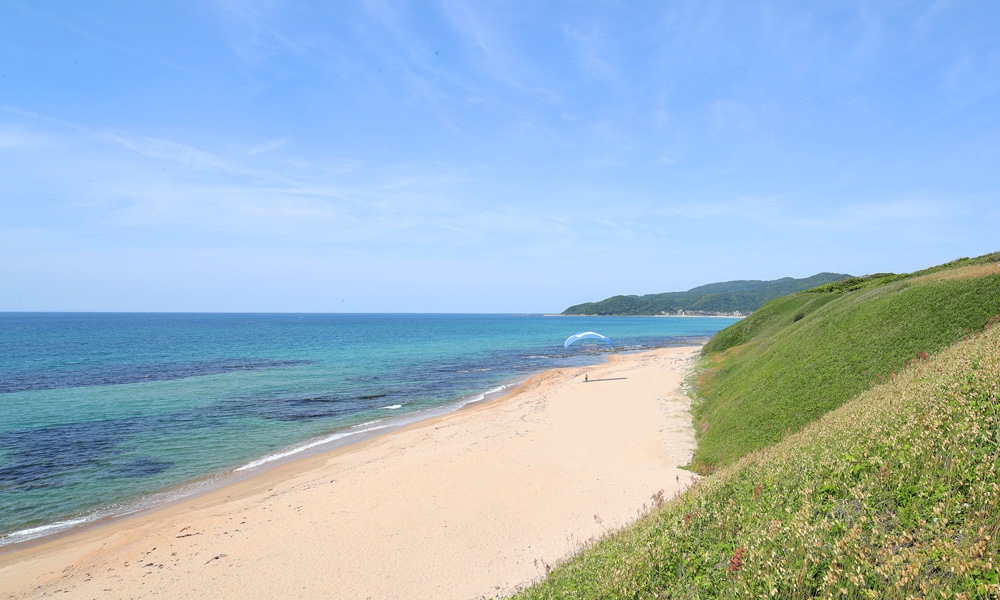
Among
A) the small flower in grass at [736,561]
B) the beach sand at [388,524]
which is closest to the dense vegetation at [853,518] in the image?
the small flower in grass at [736,561]

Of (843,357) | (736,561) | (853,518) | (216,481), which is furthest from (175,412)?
(843,357)

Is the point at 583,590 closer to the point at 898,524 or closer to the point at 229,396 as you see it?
the point at 898,524

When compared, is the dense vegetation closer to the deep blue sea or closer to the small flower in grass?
the small flower in grass

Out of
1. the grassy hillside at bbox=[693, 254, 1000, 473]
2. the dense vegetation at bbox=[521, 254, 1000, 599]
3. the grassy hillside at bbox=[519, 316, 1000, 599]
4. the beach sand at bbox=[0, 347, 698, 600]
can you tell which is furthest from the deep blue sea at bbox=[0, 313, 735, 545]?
the grassy hillside at bbox=[693, 254, 1000, 473]

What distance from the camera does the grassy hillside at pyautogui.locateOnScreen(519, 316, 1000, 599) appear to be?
4422 millimetres

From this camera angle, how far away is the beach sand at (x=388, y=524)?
10.5m

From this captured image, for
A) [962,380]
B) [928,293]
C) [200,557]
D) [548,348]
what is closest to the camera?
[962,380]

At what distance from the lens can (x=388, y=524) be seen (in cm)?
1309

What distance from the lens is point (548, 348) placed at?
8125cm

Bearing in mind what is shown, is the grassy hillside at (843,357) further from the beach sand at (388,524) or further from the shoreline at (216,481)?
the shoreline at (216,481)

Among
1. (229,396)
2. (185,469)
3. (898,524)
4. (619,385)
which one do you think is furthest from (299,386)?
(898,524)

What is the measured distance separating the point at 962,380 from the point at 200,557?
57.0 feet

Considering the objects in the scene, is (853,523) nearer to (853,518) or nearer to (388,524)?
(853,518)

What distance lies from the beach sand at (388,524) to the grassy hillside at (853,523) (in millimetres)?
2819
